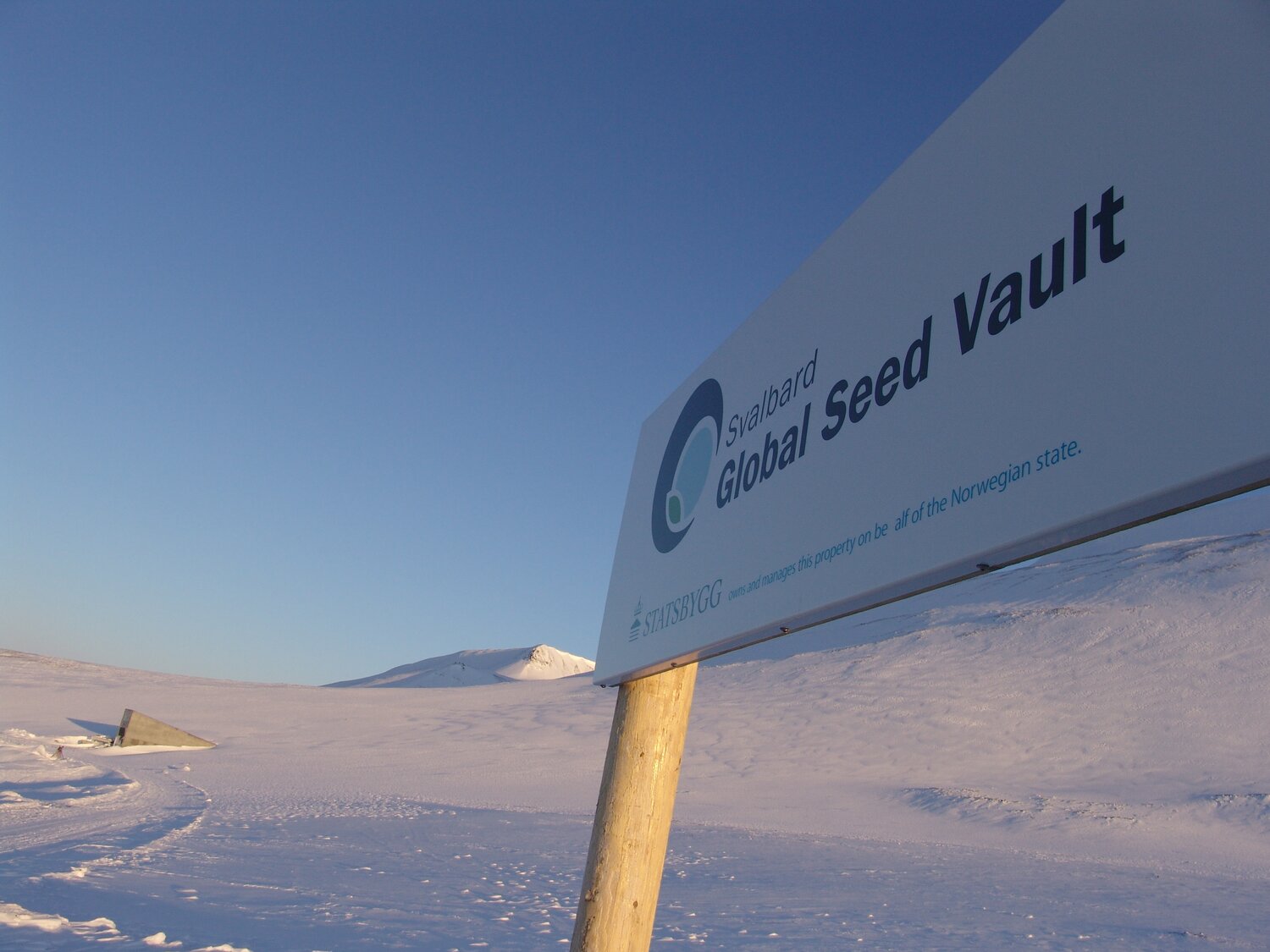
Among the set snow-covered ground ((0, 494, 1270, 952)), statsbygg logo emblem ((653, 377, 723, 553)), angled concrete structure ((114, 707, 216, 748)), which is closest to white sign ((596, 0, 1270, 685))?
statsbygg logo emblem ((653, 377, 723, 553))

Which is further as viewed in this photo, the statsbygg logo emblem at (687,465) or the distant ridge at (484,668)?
the distant ridge at (484,668)

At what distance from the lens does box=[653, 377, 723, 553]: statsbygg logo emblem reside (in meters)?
3.02

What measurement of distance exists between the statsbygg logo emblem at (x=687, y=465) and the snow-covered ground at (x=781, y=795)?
218 inches

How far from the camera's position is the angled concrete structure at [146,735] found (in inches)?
909

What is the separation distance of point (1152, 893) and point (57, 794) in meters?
16.3

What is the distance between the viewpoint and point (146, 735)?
2334 cm

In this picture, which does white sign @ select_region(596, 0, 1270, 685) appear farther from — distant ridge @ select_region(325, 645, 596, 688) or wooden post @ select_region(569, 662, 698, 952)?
distant ridge @ select_region(325, 645, 596, 688)

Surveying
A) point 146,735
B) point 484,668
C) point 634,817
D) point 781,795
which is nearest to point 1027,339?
point 634,817

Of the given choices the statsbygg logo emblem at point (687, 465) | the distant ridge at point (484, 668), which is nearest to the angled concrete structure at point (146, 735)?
the statsbygg logo emblem at point (687, 465)

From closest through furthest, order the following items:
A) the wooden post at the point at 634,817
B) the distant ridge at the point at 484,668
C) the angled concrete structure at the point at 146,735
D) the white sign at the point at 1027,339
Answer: the white sign at the point at 1027,339, the wooden post at the point at 634,817, the angled concrete structure at the point at 146,735, the distant ridge at the point at 484,668

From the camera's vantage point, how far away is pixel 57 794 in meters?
15.5

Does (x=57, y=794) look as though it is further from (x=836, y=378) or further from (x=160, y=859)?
(x=836, y=378)

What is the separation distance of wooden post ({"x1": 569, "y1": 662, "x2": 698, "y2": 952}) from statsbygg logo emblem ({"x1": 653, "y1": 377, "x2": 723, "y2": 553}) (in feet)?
1.59

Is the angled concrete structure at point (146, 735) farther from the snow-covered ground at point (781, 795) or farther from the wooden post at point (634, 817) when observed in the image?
the wooden post at point (634, 817)
